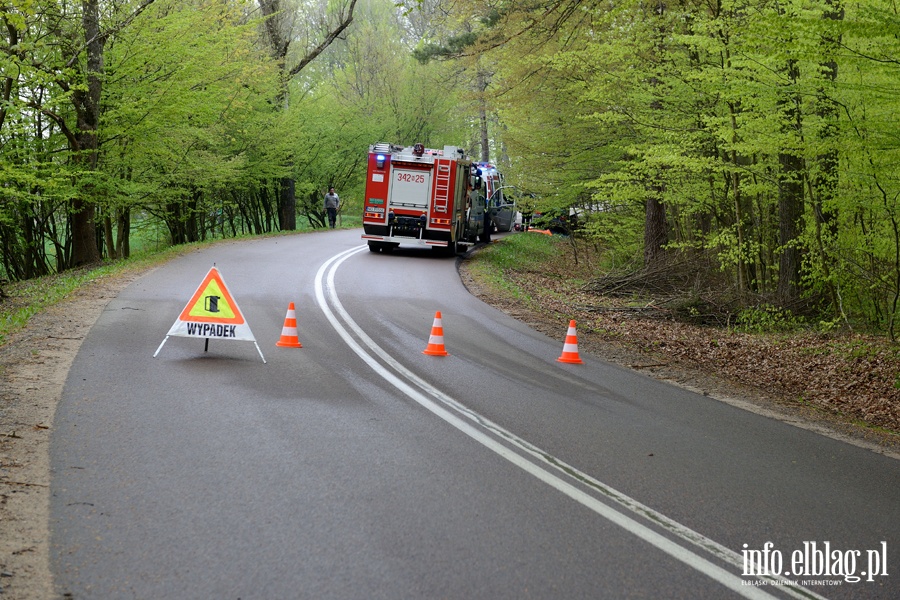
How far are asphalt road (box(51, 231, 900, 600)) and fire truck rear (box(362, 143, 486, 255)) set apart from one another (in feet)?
50.0

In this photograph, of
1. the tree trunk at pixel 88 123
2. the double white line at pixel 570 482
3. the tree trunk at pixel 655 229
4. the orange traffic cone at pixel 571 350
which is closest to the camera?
the double white line at pixel 570 482

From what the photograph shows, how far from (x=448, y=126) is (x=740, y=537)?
4592cm

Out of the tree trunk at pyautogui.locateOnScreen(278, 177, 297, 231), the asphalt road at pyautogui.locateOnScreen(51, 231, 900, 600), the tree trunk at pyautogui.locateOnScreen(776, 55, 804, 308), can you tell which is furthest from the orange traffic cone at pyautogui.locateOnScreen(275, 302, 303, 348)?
the tree trunk at pyautogui.locateOnScreen(278, 177, 297, 231)

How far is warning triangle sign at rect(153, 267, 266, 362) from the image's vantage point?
10.4m

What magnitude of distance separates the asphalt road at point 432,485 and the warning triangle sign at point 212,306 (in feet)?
1.60

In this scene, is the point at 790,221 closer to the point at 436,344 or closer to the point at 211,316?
the point at 436,344

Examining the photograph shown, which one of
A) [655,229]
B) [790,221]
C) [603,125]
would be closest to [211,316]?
[790,221]

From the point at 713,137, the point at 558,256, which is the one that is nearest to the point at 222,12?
the point at 558,256

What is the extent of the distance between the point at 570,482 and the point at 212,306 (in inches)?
234

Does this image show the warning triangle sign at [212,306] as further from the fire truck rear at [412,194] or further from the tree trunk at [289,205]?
the tree trunk at [289,205]

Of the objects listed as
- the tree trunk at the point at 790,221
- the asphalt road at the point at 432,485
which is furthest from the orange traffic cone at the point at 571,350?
the tree trunk at the point at 790,221

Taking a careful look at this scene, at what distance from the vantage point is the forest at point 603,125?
1305 centimetres

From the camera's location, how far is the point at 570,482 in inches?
241

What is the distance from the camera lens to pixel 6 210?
25922mm
